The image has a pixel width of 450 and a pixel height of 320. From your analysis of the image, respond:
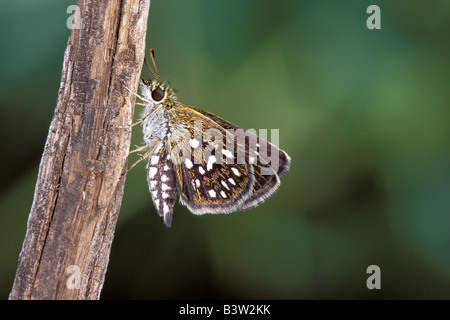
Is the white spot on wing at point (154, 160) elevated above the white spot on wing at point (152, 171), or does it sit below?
above

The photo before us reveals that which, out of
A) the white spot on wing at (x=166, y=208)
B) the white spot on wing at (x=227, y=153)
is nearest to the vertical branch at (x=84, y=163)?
the white spot on wing at (x=166, y=208)

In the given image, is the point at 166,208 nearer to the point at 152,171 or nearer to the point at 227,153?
the point at 152,171

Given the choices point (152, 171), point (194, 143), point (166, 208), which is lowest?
point (166, 208)

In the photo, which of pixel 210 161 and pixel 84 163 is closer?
pixel 84 163

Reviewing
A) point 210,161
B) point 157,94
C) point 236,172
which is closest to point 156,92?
point 157,94

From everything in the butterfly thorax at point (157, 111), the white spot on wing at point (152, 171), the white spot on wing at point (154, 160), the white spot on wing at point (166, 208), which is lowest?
the white spot on wing at point (166, 208)

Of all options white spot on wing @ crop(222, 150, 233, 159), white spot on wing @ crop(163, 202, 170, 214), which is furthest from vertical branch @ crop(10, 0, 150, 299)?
white spot on wing @ crop(222, 150, 233, 159)

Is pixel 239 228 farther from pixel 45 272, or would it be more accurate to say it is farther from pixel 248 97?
pixel 45 272

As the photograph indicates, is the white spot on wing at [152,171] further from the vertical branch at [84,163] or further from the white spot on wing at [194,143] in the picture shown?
the vertical branch at [84,163]
